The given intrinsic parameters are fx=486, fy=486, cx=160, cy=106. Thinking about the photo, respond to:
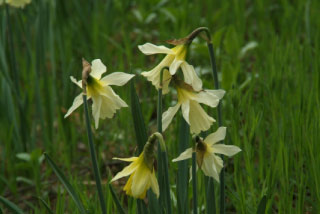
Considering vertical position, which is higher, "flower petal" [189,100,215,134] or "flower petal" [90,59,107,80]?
"flower petal" [90,59,107,80]

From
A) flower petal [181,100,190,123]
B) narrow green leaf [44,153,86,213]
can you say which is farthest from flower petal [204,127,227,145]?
narrow green leaf [44,153,86,213]

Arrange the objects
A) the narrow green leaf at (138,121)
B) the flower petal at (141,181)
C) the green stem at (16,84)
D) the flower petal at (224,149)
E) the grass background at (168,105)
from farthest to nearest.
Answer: the green stem at (16,84)
the grass background at (168,105)
the narrow green leaf at (138,121)
the flower petal at (224,149)
the flower petal at (141,181)

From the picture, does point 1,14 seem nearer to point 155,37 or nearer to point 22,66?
point 22,66

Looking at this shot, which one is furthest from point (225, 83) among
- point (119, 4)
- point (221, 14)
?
point (119, 4)

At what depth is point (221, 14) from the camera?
394 centimetres

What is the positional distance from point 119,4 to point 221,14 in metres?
0.92

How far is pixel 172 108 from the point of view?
1.31 m

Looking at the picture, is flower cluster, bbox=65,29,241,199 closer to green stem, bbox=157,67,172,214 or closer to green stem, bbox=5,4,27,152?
green stem, bbox=157,67,172,214

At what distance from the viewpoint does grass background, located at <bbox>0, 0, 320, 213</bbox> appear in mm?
1801

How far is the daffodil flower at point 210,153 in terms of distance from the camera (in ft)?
4.20

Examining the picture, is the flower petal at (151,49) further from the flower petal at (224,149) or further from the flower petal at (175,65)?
the flower petal at (224,149)

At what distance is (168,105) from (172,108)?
1.06 metres

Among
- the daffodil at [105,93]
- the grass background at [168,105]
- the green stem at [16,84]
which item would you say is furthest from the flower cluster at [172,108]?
the green stem at [16,84]

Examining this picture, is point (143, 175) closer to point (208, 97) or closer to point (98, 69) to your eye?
point (208, 97)
